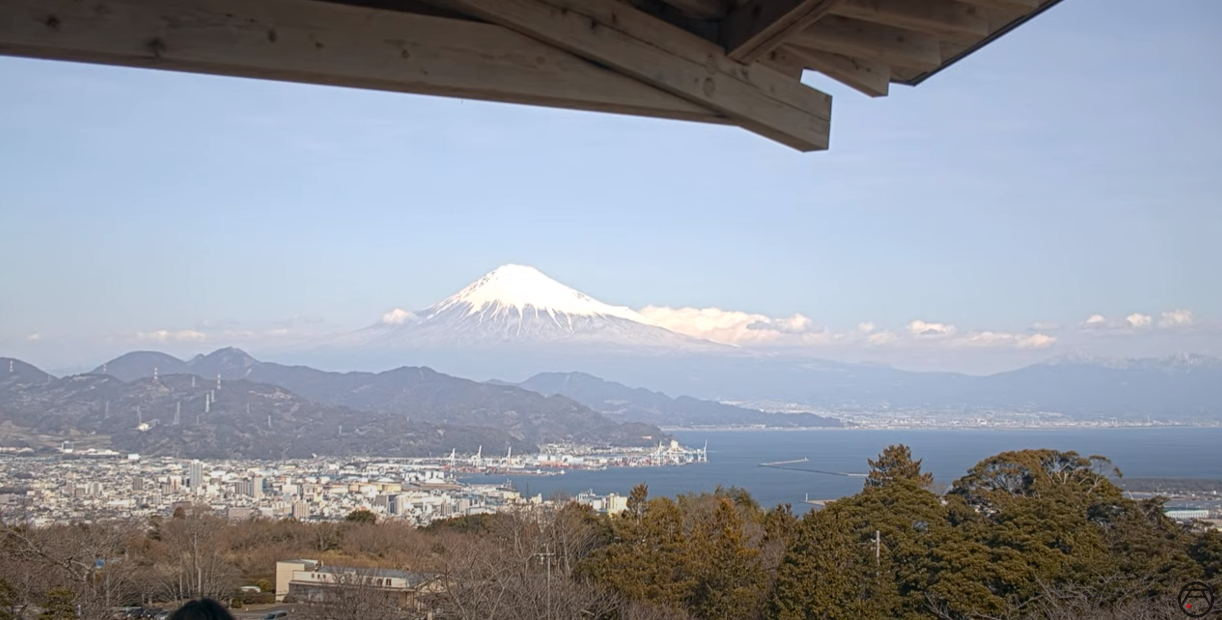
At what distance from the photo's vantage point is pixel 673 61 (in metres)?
2.19

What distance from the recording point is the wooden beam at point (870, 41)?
2242 mm

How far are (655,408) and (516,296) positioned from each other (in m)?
22.8

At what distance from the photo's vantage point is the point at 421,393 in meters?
72.9

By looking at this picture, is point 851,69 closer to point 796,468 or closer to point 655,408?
point 796,468

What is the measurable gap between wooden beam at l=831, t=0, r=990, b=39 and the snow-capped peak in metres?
109

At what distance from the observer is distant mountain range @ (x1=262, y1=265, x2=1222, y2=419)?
4112 inches

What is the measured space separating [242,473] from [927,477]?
3065cm

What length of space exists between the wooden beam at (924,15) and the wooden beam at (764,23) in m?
0.09

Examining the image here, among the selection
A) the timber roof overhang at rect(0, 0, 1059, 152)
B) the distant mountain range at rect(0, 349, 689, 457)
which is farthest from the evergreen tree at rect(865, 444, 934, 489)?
the distant mountain range at rect(0, 349, 689, 457)

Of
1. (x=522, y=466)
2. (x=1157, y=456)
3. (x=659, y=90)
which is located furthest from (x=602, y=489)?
(x=659, y=90)

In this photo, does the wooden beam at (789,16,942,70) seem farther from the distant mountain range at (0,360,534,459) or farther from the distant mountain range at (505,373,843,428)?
the distant mountain range at (505,373,843,428)

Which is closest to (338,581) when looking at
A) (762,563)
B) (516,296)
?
(762,563)

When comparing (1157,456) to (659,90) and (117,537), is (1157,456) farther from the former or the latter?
(659,90)

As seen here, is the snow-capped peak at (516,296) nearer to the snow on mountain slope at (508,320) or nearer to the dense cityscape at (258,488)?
the snow on mountain slope at (508,320)
